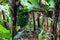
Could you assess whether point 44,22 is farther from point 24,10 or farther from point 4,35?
point 4,35

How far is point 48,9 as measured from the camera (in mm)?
1048

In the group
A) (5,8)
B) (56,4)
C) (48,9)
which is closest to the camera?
(56,4)

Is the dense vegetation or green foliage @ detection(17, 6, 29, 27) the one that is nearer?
the dense vegetation

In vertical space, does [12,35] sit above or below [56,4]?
below

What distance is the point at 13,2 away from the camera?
0.87 meters

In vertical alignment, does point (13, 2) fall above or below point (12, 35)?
above

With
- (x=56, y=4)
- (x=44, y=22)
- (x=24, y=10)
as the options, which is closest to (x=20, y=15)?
(x=24, y=10)

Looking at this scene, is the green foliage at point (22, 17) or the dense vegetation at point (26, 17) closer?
the dense vegetation at point (26, 17)

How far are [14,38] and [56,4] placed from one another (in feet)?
0.93

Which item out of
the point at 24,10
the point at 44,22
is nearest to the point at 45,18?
the point at 44,22

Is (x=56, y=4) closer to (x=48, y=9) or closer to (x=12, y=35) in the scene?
(x=48, y=9)

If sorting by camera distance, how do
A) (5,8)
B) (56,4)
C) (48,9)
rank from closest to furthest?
(56,4)
(48,9)
(5,8)

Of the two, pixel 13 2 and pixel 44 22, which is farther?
pixel 44 22

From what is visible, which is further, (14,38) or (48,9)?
(48,9)
